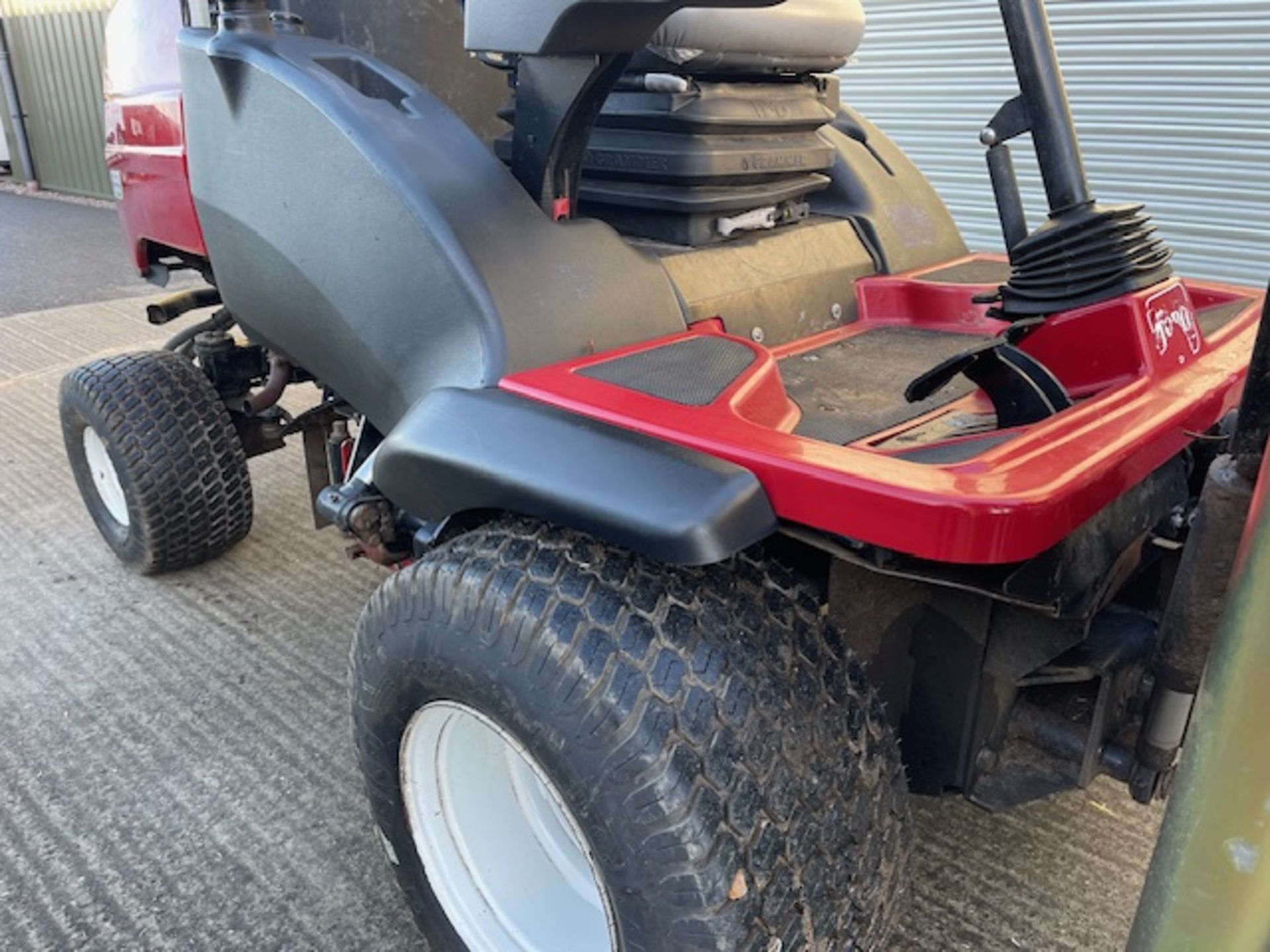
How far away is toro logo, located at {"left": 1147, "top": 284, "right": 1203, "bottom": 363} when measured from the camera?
1486 millimetres

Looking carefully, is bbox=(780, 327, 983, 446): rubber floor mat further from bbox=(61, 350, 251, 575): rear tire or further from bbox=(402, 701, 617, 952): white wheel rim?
bbox=(61, 350, 251, 575): rear tire

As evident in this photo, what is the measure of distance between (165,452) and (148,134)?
0.73 meters

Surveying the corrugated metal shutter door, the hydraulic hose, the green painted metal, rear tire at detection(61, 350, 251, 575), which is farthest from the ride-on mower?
the corrugated metal shutter door

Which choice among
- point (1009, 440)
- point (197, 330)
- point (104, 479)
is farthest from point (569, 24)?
point (104, 479)

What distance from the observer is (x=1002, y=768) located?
1.40m

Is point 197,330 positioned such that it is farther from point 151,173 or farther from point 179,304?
point 151,173

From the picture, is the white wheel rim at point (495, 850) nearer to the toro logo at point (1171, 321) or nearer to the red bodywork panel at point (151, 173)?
the toro logo at point (1171, 321)

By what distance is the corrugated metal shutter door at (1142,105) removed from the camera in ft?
11.9

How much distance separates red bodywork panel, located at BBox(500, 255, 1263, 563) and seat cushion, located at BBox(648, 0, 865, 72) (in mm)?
475

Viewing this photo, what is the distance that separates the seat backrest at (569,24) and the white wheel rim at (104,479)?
1.89 meters

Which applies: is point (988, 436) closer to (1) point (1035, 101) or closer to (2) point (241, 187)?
(1) point (1035, 101)

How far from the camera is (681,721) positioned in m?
1.14

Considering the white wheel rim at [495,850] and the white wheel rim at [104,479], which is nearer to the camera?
the white wheel rim at [495,850]

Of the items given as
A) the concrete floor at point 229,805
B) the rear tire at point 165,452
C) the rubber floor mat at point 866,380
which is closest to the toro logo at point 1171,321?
the rubber floor mat at point 866,380
